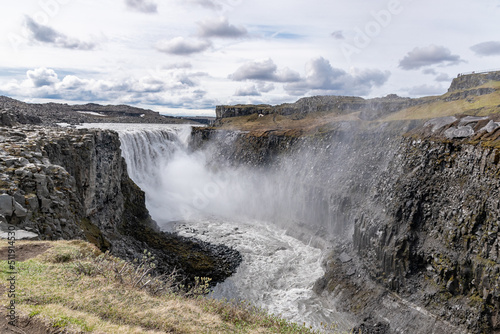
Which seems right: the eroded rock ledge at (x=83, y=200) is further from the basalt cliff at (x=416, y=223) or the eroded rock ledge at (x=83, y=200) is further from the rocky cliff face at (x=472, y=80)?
the rocky cliff face at (x=472, y=80)

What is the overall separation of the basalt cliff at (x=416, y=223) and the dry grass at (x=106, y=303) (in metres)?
11.5

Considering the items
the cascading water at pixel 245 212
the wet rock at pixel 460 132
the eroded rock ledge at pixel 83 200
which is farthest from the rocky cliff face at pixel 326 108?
the eroded rock ledge at pixel 83 200

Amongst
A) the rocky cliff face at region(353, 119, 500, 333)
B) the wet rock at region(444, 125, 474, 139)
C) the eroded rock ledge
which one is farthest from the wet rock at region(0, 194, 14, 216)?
the wet rock at region(444, 125, 474, 139)

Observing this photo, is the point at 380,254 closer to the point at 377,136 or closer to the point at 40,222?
the point at 377,136

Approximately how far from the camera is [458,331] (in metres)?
17.0

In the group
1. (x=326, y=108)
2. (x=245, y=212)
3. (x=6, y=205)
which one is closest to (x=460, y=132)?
(x=6, y=205)

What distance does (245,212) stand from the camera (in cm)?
4641

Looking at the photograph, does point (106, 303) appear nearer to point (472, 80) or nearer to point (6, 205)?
point (6, 205)

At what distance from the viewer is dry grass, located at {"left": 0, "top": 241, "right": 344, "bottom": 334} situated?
8375mm

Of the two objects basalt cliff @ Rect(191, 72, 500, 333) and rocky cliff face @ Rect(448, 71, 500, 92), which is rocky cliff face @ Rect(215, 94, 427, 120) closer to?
rocky cliff face @ Rect(448, 71, 500, 92)

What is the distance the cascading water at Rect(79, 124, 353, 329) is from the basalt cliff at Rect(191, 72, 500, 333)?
212 cm

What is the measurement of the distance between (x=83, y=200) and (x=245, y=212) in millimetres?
25796

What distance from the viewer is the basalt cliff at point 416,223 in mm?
17922

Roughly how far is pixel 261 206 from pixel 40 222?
108 feet
